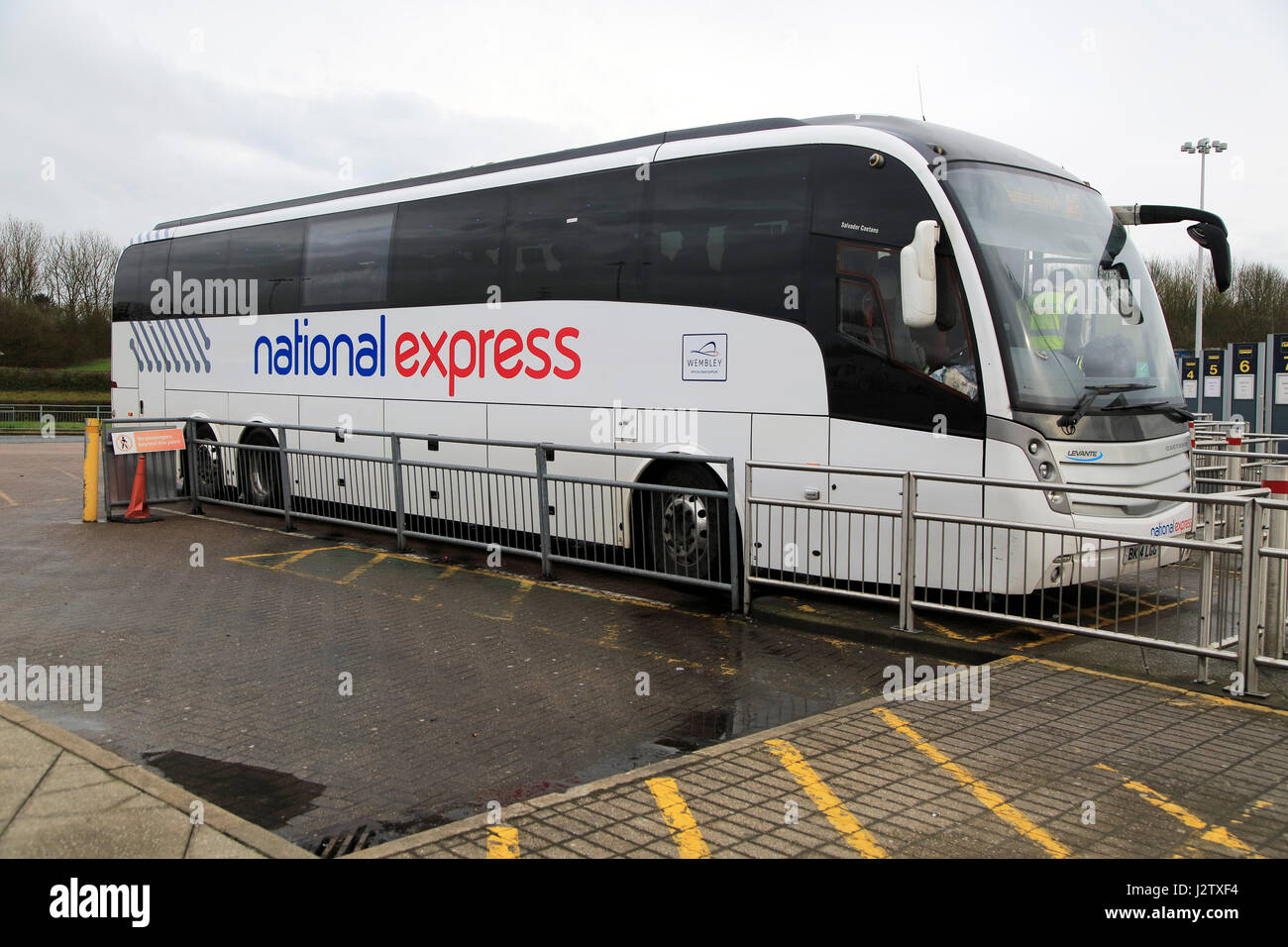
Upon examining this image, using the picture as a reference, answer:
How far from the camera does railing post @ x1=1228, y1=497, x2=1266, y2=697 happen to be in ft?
20.0

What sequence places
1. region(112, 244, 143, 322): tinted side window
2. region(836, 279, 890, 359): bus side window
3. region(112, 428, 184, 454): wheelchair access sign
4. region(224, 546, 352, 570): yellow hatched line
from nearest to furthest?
region(836, 279, 890, 359): bus side window < region(224, 546, 352, 570): yellow hatched line < region(112, 428, 184, 454): wheelchair access sign < region(112, 244, 143, 322): tinted side window

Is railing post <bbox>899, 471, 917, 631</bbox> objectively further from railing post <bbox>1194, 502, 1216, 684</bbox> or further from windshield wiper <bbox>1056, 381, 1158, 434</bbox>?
railing post <bbox>1194, 502, 1216, 684</bbox>

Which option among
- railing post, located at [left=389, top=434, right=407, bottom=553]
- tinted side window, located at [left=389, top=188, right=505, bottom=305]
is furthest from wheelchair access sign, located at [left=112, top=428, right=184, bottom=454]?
railing post, located at [left=389, top=434, right=407, bottom=553]

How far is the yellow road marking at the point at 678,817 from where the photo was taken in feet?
13.4

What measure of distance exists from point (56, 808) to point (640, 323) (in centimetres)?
649

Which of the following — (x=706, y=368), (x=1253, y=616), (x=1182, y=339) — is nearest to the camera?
(x=1253, y=616)

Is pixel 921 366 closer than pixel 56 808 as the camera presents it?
No

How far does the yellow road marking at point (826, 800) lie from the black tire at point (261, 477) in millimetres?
9712

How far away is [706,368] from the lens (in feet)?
30.2

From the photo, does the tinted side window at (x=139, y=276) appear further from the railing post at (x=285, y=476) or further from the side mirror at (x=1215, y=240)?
the side mirror at (x=1215, y=240)

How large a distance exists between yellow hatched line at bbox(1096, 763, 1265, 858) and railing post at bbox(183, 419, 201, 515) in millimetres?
12303

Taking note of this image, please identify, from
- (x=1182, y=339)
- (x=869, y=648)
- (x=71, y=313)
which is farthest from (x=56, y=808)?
(x=71, y=313)
